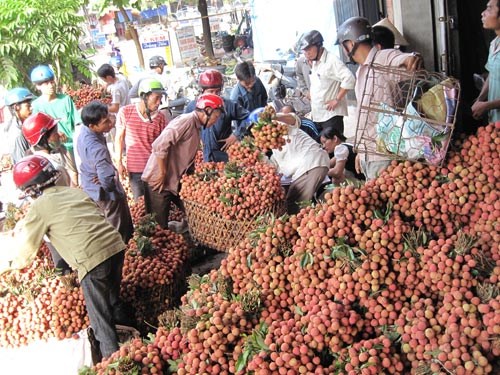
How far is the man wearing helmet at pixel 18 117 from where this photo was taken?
5.43 metres

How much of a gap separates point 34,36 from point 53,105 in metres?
1.97

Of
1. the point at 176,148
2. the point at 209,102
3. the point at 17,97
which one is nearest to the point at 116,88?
the point at 17,97

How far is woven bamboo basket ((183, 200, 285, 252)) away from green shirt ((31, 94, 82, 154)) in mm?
2282

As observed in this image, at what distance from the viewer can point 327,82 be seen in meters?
5.94

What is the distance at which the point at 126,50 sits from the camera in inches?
577

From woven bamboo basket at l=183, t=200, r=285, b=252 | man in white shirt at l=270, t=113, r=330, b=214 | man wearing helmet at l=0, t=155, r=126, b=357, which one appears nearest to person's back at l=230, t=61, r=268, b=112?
man in white shirt at l=270, t=113, r=330, b=214

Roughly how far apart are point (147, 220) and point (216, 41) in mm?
13018

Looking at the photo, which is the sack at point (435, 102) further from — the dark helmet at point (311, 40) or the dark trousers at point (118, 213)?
the dark helmet at point (311, 40)

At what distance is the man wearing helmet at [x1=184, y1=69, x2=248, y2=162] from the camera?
5.25 metres

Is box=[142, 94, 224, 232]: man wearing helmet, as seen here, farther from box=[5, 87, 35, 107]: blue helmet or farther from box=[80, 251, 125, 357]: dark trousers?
box=[5, 87, 35, 107]: blue helmet

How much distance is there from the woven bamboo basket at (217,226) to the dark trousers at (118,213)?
0.62 meters

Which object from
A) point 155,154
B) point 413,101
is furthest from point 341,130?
point 413,101

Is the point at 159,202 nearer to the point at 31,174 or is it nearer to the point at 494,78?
the point at 31,174

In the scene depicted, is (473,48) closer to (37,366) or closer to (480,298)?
(480,298)
